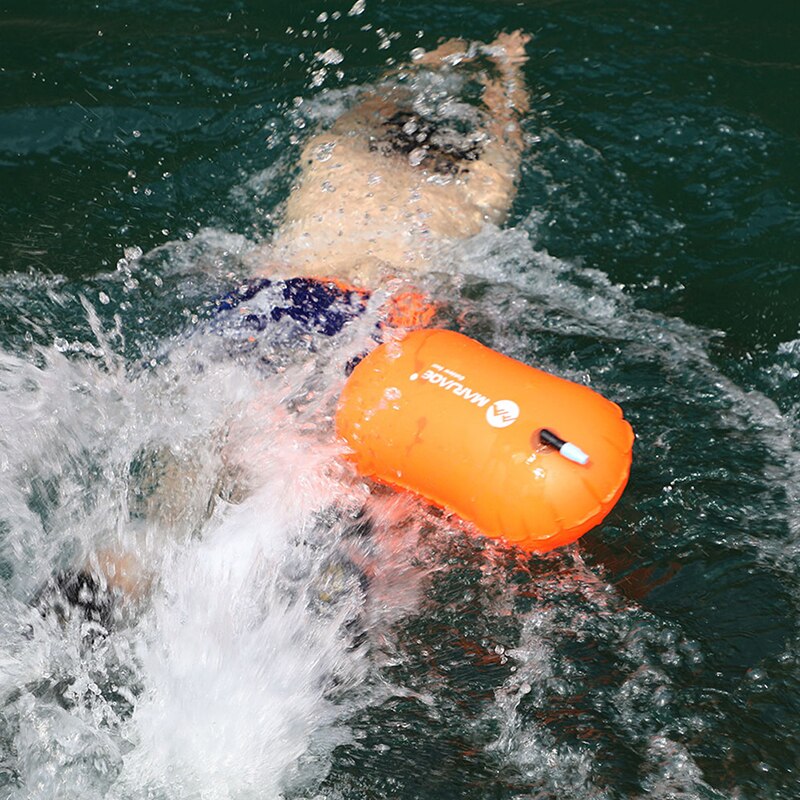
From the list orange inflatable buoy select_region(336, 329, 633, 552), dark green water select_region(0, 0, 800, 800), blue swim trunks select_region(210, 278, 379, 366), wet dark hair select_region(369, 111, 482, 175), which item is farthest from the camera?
wet dark hair select_region(369, 111, 482, 175)

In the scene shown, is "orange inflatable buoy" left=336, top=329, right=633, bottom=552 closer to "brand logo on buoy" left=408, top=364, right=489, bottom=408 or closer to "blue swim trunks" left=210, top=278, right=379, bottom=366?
"brand logo on buoy" left=408, top=364, right=489, bottom=408

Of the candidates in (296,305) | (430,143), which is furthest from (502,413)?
(430,143)

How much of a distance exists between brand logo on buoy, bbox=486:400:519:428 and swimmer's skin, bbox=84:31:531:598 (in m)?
0.99

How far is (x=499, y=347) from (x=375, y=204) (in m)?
0.75

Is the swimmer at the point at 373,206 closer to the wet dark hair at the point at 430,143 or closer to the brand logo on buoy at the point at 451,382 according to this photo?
the wet dark hair at the point at 430,143

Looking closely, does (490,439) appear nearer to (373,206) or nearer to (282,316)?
(282,316)

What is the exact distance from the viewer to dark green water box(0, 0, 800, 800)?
9.53ft

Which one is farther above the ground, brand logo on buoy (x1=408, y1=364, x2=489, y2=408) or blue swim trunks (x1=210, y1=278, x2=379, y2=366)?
brand logo on buoy (x1=408, y1=364, x2=489, y2=408)

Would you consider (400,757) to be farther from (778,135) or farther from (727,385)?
(778,135)

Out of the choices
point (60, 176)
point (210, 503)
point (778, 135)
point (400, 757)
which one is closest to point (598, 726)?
point (400, 757)

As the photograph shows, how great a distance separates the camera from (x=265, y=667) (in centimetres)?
306

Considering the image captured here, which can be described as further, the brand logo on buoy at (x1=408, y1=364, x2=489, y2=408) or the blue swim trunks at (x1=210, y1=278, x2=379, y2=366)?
the blue swim trunks at (x1=210, y1=278, x2=379, y2=366)

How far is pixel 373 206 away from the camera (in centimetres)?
407

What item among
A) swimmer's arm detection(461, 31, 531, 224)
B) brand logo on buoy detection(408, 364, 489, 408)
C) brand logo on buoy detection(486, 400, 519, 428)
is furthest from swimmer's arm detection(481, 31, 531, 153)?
brand logo on buoy detection(486, 400, 519, 428)
